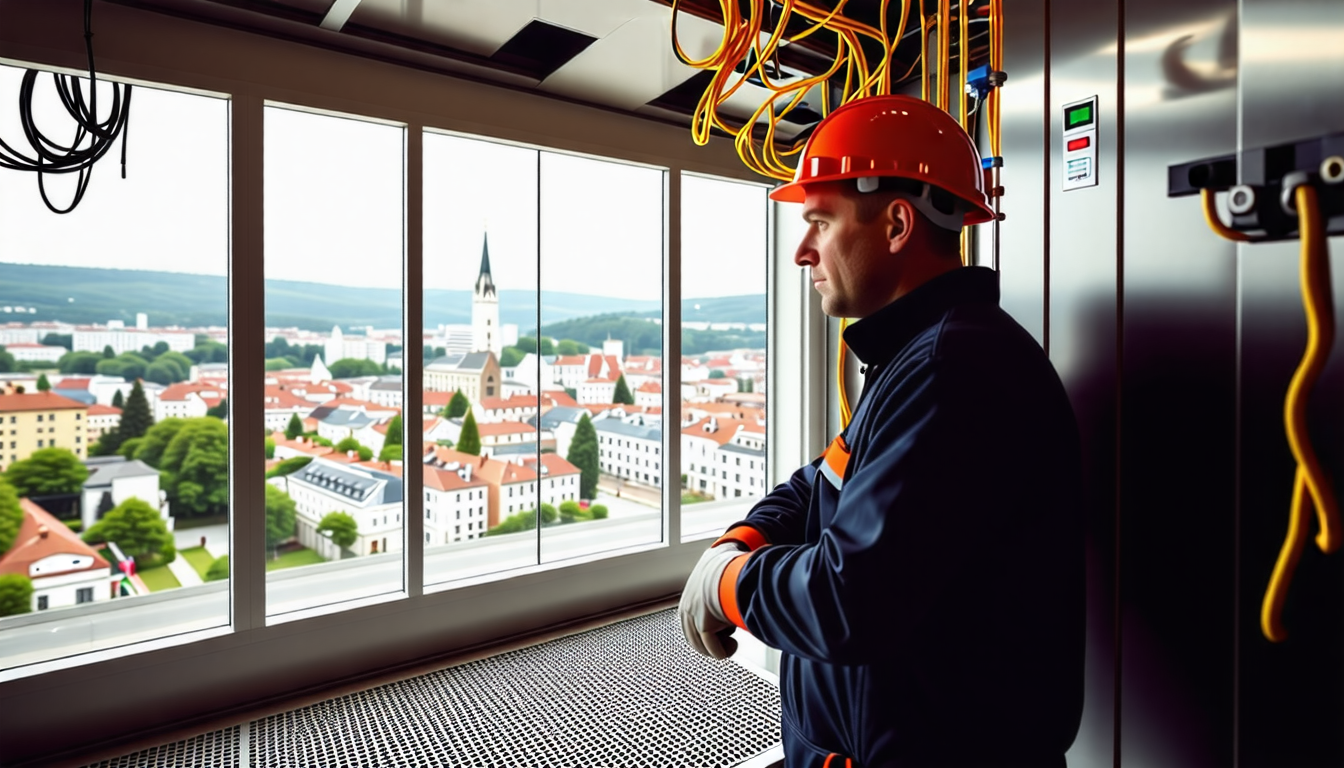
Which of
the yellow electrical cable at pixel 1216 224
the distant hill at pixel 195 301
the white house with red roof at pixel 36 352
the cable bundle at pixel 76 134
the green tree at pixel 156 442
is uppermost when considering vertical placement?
the cable bundle at pixel 76 134

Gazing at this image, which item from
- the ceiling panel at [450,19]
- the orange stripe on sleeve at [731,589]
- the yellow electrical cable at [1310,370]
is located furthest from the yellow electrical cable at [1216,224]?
the ceiling panel at [450,19]

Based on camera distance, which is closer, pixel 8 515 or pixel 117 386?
pixel 8 515

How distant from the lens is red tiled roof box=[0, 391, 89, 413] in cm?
223

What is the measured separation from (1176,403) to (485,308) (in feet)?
9.16

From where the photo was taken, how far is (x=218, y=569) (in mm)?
2529

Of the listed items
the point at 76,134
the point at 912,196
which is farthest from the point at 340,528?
the point at 912,196

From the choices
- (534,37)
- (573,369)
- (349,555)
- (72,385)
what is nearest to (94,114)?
(72,385)

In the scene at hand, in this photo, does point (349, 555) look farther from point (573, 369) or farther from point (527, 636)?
point (573, 369)

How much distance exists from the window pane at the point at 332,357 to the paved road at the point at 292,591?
1 centimetres

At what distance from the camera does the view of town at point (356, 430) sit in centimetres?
230

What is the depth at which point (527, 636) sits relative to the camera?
3096mm

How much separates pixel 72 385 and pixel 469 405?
1.43 m

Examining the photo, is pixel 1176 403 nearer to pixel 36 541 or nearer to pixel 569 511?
pixel 569 511

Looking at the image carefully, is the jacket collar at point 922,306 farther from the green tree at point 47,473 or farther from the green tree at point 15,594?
the green tree at point 15,594
